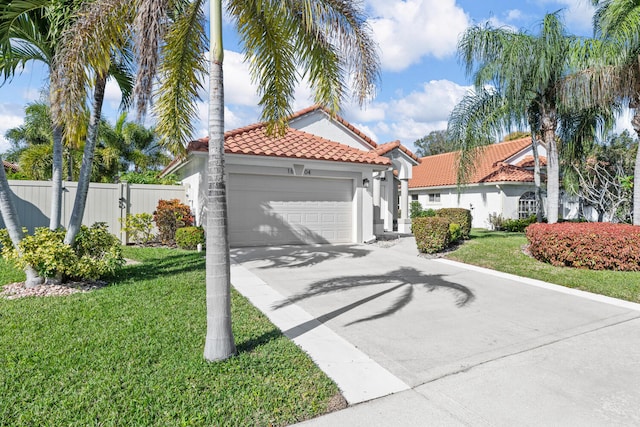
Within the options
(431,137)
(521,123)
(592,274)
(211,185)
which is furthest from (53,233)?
(431,137)

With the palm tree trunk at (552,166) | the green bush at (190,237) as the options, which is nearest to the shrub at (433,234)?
the palm tree trunk at (552,166)

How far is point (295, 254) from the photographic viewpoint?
449 inches

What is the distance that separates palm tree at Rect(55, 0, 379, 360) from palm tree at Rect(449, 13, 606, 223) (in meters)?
7.70

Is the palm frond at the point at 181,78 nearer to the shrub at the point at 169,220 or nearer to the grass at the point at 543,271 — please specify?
the shrub at the point at 169,220

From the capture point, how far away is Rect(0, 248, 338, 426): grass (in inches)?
121

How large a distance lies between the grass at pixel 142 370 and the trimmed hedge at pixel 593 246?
834 centimetres

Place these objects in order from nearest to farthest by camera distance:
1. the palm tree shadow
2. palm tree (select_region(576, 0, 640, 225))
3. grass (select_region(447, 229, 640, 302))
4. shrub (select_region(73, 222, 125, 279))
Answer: the palm tree shadow
shrub (select_region(73, 222, 125, 279))
grass (select_region(447, 229, 640, 302))
palm tree (select_region(576, 0, 640, 225))

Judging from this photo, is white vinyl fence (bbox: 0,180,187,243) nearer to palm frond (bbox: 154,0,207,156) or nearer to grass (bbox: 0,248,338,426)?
grass (bbox: 0,248,338,426)

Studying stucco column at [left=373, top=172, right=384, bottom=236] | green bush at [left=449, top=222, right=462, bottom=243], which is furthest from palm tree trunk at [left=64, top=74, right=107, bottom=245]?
stucco column at [left=373, top=172, right=384, bottom=236]

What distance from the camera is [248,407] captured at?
317cm

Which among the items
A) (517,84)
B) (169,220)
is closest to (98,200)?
(169,220)

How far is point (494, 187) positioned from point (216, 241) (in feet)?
71.8

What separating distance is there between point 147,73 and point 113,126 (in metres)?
22.4

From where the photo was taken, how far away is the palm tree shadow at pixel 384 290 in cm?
566
